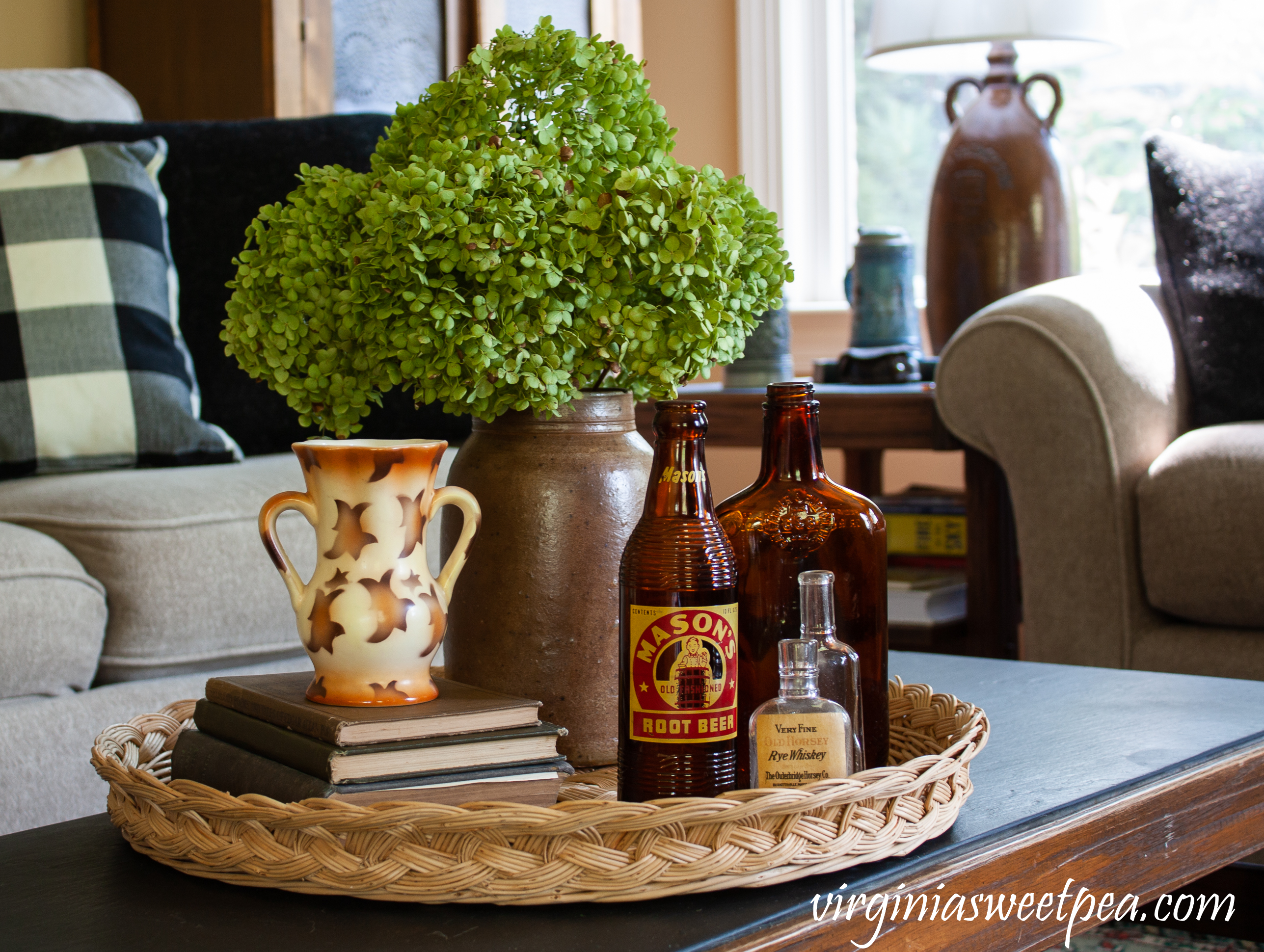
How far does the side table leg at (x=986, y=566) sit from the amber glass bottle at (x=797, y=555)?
49.3 inches

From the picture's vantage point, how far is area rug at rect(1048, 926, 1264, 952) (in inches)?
53.7

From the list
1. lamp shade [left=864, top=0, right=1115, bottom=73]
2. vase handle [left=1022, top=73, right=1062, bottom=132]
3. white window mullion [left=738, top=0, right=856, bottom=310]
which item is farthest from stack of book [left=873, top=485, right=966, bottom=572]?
white window mullion [left=738, top=0, right=856, bottom=310]

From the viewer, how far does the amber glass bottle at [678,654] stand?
2.12ft

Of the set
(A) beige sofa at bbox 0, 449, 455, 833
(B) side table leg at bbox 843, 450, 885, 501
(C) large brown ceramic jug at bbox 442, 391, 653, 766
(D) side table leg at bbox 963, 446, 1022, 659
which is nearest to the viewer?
(C) large brown ceramic jug at bbox 442, 391, 653, 766

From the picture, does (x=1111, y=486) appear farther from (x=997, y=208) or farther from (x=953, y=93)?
(x=953, y=93)

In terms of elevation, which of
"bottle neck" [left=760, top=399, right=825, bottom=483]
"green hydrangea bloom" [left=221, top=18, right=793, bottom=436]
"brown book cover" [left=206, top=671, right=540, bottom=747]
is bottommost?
"brown book cover" [left=206, top=671, right=540, bottom=747]

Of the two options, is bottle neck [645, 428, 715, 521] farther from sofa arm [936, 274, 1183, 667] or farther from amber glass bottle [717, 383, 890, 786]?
sofa arm [936, 274, 1183, 667]

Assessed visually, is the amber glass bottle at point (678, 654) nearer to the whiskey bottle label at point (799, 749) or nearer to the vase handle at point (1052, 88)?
the whiskey bottle label at point (799, 749)

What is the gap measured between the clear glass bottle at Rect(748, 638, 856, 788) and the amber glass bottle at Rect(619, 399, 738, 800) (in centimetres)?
2

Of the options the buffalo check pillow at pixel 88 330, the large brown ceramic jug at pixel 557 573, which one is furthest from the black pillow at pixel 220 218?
the large brown ceramic jug at pixel 557 573

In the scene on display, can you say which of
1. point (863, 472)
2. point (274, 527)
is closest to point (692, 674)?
point (274, 527)

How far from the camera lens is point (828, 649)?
2.23 ft

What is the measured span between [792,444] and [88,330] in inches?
46.3

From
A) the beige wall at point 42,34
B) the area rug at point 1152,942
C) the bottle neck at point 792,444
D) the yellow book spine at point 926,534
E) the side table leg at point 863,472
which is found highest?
the beige wall at point 42,34
